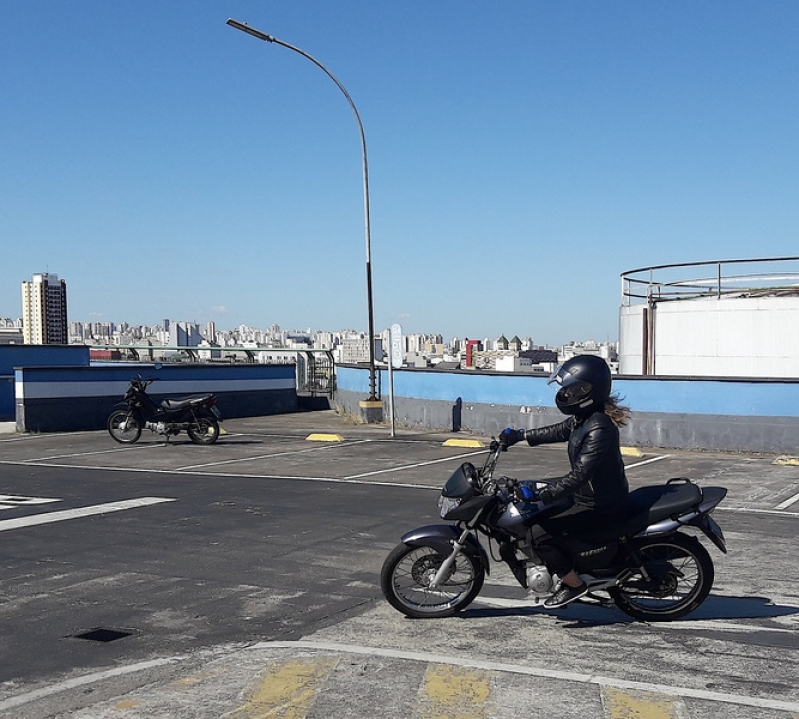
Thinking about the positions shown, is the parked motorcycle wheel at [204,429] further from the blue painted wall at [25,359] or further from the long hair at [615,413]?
the long hair at [615,413]

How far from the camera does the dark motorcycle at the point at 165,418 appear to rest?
70.9 feet

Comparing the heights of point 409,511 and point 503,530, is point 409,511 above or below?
below

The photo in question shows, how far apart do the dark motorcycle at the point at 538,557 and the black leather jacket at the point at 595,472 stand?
0.57 feet

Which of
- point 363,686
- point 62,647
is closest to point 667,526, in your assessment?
point 363,686

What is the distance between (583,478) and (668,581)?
110 cm

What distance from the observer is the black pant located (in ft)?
22.1

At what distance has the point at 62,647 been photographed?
6.46 metres

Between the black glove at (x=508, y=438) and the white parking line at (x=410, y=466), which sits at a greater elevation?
the black glove at (x=508, y=438)

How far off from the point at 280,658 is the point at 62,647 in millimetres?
1602

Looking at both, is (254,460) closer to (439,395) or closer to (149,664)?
(439,395)

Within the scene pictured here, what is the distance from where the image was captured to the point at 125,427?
22031 millimetres

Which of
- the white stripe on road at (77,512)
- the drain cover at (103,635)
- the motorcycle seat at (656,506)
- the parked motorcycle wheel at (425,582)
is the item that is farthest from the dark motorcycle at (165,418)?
the motorcycle seat at (656,506)

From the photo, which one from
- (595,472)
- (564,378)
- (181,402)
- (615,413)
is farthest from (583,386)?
(181,402)

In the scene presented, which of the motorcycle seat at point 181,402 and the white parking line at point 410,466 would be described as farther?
the motorcycle seat at point 181,402
